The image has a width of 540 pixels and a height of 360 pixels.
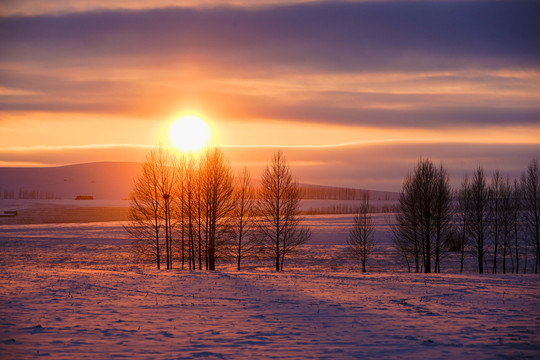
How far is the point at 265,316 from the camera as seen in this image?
1761 centimetres

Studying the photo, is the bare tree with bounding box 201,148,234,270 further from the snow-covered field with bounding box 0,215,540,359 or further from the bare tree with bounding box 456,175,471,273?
the bare tree with bounding box 456,175,471,273

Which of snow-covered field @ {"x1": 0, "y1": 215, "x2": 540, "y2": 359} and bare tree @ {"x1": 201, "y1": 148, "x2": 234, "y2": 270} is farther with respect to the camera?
bare tree @ {"x1": 201, "y1": 148, "x2": 234, "y2": 270}

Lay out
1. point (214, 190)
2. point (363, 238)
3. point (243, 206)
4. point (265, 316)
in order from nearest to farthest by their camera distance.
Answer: point (265, 316)
point (214, 190)
point (243, 206)
point (363, 238)

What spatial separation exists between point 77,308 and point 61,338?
452 cm

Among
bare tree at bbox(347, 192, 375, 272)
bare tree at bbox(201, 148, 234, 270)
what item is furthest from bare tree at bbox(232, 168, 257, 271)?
bare tree at bbox(347, 192, 375, 272)

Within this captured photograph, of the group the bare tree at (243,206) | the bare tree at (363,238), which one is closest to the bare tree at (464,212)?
the bare tree at (363,238)

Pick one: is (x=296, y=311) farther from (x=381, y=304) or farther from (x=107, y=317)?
(x=107, y=317)

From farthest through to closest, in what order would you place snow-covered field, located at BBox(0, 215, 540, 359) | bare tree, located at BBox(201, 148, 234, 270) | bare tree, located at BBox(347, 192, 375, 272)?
bare tree, located at BBox(347, 192, 375, 272) → bare tree, located at BBox(201, 148, 234, 270) → snow-covered field, located at BBox(0, 215, 540, 359)

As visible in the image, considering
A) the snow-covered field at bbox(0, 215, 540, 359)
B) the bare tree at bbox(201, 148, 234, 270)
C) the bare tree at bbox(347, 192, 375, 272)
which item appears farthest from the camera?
the bare tree at bbox(347, 192, 375, 272)

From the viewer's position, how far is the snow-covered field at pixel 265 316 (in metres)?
13.2

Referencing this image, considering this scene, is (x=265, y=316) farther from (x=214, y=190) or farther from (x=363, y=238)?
(x=363, y=238)

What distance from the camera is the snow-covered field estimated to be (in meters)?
13.2

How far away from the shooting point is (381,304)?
20.1 meters

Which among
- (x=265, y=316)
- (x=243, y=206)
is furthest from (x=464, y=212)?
(x=265, y=316)
